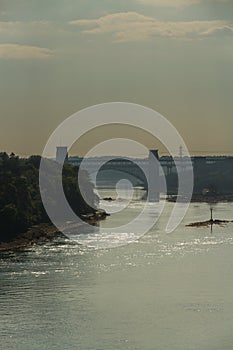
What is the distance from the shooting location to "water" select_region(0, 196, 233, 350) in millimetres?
22969

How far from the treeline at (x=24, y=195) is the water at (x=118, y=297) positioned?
2.56 m

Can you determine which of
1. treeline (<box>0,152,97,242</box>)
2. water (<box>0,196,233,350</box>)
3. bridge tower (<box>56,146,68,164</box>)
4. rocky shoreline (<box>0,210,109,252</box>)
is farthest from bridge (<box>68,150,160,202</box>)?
water (<box>0,196,233,350</box>)

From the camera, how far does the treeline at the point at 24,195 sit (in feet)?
145

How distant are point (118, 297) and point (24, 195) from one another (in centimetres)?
2236

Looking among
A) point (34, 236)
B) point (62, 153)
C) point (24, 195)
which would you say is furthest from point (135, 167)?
point (34, 236)

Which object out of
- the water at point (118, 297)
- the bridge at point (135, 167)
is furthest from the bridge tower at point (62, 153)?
the water at point (118, 297)

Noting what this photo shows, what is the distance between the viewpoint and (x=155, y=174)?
366 ft

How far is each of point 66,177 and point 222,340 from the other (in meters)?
42.8

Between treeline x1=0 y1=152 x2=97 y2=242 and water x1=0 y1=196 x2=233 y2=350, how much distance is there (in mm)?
2556

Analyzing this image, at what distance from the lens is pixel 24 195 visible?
50000mm

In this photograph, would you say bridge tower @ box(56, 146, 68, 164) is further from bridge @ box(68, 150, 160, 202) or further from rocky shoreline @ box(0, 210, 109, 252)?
rocky shoreline @ box(0, 210, 109, 252)

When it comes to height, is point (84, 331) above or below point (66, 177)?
below

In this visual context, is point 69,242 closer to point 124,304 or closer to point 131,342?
point 124,304

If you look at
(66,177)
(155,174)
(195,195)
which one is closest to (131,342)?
(66,177)
